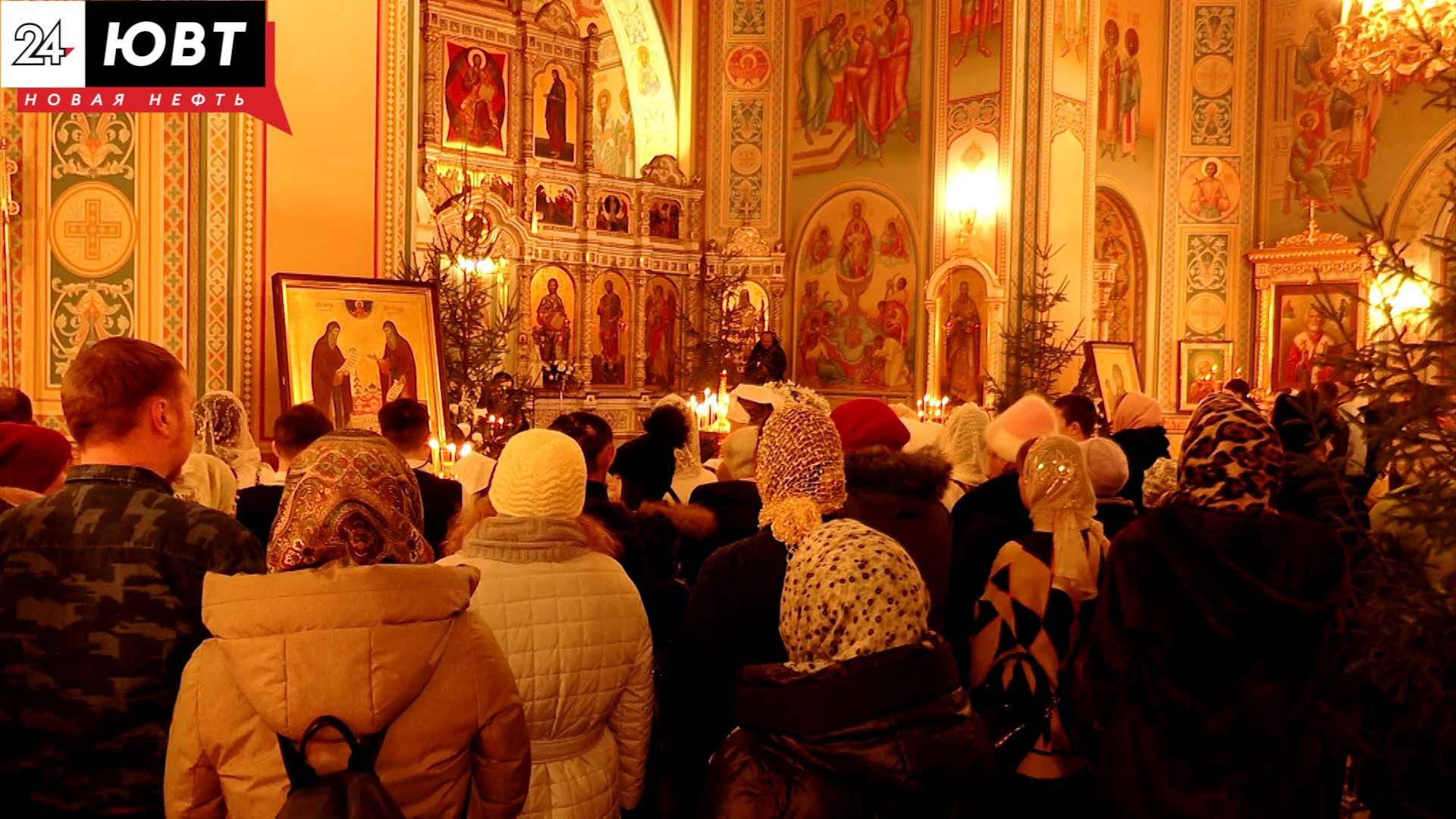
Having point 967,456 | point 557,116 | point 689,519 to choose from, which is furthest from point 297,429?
point 557,116

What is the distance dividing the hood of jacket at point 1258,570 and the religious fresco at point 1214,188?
59.7ft

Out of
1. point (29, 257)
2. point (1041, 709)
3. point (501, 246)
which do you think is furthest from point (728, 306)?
point (1041, 709)

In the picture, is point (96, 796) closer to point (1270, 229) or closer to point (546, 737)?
point (546, 737)

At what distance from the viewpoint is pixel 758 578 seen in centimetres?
295

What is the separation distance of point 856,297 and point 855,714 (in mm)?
16765

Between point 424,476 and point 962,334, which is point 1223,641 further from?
point 962,334

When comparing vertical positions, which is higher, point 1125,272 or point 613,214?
point 613,214

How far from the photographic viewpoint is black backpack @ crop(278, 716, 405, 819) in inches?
78.3

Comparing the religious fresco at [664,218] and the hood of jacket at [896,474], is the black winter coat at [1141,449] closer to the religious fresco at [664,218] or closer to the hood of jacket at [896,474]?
the hood of jacket at [896,474]

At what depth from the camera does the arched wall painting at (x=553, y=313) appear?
17.7 m

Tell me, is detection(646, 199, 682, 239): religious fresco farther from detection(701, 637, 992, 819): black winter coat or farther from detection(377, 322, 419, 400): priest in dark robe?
detection(701, 637, 992, 819): black winter coat

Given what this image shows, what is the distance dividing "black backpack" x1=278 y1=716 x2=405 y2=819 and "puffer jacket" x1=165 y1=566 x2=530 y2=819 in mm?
18

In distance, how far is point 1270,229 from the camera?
19703mm

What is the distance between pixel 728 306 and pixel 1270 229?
28.6 ft
